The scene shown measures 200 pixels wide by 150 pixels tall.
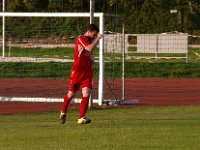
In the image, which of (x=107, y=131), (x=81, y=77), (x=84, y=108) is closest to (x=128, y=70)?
(x=81, y=77)

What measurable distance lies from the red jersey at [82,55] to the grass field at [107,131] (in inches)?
51.1

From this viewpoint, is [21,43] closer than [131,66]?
Yes

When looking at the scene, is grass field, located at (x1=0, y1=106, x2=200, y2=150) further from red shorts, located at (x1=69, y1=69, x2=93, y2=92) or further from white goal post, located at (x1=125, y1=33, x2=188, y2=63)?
white goal post, located at (x1=125, y1=33, x2=188, y2=63)

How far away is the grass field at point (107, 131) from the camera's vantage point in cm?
1430

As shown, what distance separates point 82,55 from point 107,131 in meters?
2.45

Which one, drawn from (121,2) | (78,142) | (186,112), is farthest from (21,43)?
(78,142)

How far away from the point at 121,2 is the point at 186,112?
22.3 meters

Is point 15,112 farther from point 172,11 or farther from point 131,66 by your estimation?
point 172,11

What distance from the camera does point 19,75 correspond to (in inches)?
1433

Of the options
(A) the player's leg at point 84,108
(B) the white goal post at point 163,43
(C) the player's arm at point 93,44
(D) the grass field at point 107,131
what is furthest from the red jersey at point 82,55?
(B) the white goal post at point 163,43

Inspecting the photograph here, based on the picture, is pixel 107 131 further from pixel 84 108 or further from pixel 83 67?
pixel 83 67

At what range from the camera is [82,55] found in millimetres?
18375

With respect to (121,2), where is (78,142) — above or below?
below

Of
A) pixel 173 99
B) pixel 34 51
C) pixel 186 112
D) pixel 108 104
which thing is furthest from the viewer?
pixel 34 51
